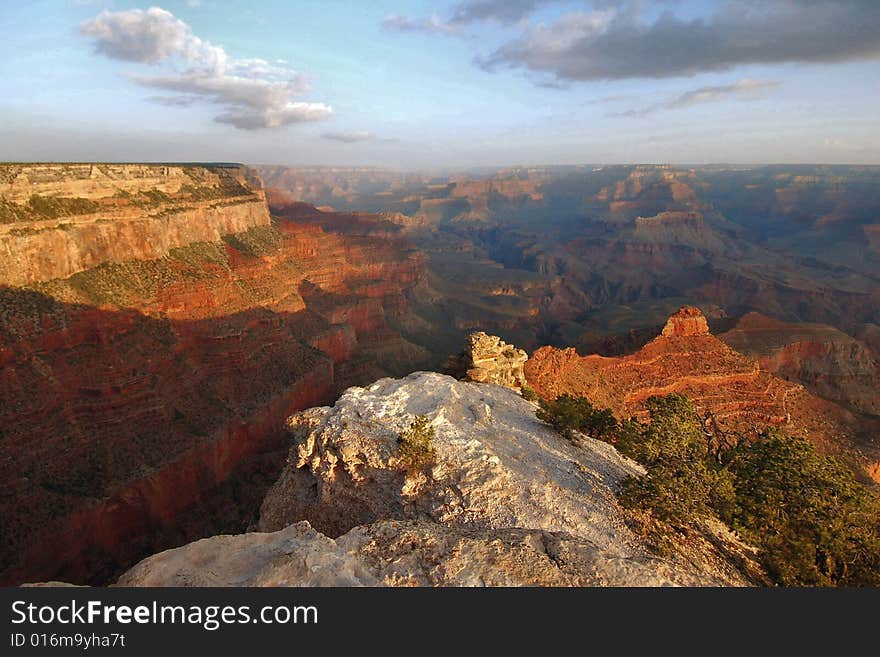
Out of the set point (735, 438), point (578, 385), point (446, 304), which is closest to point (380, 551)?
point (578, 385)

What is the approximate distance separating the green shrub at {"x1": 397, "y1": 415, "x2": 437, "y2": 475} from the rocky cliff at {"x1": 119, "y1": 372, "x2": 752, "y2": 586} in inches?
8.9

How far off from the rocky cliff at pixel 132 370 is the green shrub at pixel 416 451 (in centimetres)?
2024

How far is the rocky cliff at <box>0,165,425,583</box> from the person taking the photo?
1005 inches

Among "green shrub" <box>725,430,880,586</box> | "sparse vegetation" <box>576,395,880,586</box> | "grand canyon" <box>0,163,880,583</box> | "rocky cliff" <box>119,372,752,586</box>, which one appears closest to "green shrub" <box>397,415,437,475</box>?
"rocky cliff" <box>119,372,752,586</box>

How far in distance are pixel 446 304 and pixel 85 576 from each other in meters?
78.8

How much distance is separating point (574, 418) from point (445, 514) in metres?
8.54

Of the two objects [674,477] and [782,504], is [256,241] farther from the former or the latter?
[782,504]

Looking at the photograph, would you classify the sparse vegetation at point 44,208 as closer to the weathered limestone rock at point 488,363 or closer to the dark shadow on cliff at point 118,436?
the dark shadow on cliff at point 118,436

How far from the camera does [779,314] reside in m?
90.9

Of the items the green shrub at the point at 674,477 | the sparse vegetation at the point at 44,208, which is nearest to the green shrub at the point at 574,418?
the green shrub at the point at 674,477

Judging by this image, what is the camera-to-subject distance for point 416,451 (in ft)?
46.7

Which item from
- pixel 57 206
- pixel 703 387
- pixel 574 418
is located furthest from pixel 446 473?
pixel 57 206

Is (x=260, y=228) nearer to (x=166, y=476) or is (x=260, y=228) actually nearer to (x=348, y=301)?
(x=348, y=301)

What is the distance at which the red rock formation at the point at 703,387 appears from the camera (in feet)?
105
